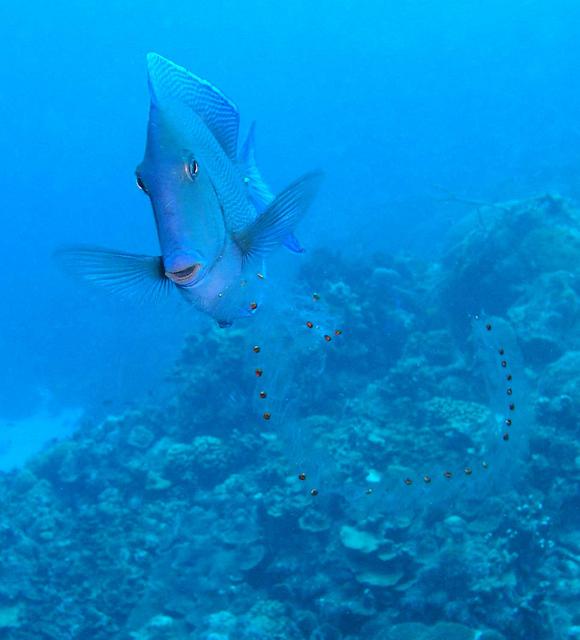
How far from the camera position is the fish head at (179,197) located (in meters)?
0.88

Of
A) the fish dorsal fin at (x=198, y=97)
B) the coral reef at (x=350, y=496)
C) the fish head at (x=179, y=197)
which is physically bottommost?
the fish head at (x=179, y=197)

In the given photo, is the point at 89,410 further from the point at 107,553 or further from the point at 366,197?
the point at 366,197

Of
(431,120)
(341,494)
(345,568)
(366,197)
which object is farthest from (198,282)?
(431,120)

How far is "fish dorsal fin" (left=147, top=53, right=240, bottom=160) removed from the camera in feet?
3.24

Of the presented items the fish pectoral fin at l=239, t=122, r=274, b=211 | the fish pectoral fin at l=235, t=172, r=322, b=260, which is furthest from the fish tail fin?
the fish pectoral fin at l=235, t=172, r=322, b=260

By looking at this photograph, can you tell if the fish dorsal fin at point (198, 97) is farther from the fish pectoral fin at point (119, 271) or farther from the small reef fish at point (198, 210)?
the fish pectoral fin at point (119, 271)

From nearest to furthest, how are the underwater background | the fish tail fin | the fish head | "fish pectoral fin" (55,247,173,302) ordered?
the fish head
"fish pectoral fin" (55,247,173,302)
the fish tail fin
the underwater background

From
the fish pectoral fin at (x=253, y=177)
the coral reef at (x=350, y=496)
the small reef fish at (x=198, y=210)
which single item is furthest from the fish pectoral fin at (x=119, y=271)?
the coral reef at (x=350, y=496)

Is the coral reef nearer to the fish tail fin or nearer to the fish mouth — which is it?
the fish tail fin

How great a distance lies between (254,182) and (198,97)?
293 mm

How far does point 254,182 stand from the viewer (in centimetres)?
137

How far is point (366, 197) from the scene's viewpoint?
151ft

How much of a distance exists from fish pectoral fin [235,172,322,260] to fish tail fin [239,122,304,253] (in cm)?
15

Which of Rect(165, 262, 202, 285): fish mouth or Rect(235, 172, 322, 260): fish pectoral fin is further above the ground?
Rect(235, 172, 322, 260): fish pectoral fin
